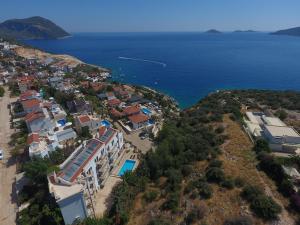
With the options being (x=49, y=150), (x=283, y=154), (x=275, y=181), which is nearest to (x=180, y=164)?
(x=275, y=181)

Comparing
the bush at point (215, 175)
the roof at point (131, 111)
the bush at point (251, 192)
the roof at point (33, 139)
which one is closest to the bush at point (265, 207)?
the bush at point (251, 192)

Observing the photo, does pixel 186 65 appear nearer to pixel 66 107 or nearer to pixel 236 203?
pixel 66 107

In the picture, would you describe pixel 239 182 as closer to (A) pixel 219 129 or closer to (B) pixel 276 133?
(A) pixel 219 129

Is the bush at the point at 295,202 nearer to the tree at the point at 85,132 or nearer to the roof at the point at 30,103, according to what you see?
the tree at the point at 85,132

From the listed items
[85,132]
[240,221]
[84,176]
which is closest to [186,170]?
[240,221]

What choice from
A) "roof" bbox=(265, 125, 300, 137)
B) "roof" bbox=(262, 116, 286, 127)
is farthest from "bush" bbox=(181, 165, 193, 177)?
"roof" bbox=(262, 116, 286, 127)
